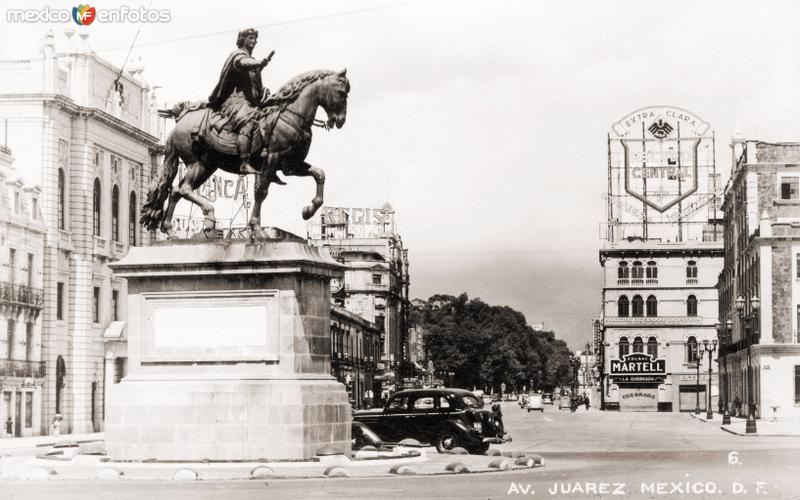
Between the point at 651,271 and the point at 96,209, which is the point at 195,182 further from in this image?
the point at 651,271

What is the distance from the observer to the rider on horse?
24219mm

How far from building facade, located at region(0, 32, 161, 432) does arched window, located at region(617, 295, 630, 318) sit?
66.0m

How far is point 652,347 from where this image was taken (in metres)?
124

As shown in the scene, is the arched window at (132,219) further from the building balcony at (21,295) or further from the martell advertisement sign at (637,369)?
the martell advertisement sign at (637,369)

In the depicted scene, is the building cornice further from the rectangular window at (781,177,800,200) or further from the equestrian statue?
the rectangular window at (781,177,800,200)

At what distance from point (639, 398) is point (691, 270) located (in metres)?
13.4

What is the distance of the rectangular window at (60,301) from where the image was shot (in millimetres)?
60062

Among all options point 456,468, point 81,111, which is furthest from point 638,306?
point 456,468

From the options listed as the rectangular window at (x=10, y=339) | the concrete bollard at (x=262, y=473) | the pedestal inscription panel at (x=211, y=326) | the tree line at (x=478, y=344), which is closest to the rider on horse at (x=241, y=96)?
the pedestal inscription panel at (x=211, y=326)

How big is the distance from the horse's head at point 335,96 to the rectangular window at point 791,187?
60261 mm

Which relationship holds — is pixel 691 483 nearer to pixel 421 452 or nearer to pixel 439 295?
pixel 421 452

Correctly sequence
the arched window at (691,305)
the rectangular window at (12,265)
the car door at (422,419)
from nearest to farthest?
the car door at (422,419) < the rectangular window at (12,265) < the arched window at (691,305)

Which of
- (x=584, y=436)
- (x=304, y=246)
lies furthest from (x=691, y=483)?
(x=584, y=436)

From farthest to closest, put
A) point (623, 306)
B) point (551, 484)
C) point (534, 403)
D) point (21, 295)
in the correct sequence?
1. point (623, 306)
2. point (534, 403)
3. point (21, 295)
4. point (551, 484)
